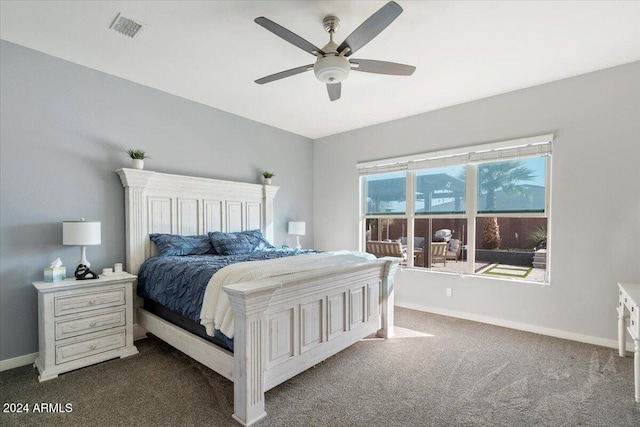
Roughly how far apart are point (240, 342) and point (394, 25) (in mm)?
2620

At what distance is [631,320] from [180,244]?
421 cm

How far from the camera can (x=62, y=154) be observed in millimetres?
2967

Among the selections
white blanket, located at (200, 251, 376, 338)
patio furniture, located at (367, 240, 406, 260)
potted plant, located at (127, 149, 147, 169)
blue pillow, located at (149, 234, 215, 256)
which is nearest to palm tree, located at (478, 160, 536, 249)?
patio furniture, located at (367, 240, 406, 260)

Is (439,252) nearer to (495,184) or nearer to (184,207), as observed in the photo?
(495,184)

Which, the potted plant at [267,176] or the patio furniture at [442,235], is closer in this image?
the patio furniture at [442,235]

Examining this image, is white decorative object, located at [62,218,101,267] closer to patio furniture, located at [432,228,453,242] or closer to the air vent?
the air vent

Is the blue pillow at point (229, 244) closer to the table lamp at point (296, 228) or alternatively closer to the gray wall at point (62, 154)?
the gray wall at point (62, 154)

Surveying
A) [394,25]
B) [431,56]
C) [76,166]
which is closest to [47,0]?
[76,166]

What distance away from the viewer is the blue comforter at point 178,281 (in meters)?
2.38

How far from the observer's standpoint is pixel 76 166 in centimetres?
305

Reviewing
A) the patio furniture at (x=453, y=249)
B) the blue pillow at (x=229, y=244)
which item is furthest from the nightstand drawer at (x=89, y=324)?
the patio furniture at (x=453, y=249)

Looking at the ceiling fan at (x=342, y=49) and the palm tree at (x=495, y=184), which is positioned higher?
the ceiling fan at (x=342, y=49)

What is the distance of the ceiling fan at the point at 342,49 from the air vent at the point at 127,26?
3.45 ft

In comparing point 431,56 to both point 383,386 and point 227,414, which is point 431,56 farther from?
point 227,414
